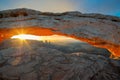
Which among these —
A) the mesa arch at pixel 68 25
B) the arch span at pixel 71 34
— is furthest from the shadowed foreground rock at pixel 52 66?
the mesa arch at pixel 68 25

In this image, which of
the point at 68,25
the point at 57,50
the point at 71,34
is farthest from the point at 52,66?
the point at 68,25

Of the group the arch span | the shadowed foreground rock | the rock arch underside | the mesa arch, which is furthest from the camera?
the mesa arch

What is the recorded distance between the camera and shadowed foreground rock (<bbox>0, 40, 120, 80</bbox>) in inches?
242

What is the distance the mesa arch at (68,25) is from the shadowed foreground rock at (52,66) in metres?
2.21

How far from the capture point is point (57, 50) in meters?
7.75

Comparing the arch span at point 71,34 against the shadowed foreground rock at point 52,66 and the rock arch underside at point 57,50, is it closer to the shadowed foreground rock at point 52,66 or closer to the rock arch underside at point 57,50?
the rock arch underside at point 57,50

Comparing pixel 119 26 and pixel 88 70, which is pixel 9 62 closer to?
pixel 88 70

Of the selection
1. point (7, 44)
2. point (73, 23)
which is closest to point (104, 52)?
point (7, 44)

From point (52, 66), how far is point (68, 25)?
3.64m

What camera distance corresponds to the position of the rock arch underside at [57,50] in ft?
20.5

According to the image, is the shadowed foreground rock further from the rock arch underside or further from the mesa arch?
the mesa arch

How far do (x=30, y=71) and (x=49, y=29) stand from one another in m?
3.74

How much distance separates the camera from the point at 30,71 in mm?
6262

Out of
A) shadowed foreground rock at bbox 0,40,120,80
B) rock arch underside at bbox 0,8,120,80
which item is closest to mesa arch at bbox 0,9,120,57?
rock arch underside at bbox 0,8,120,80
